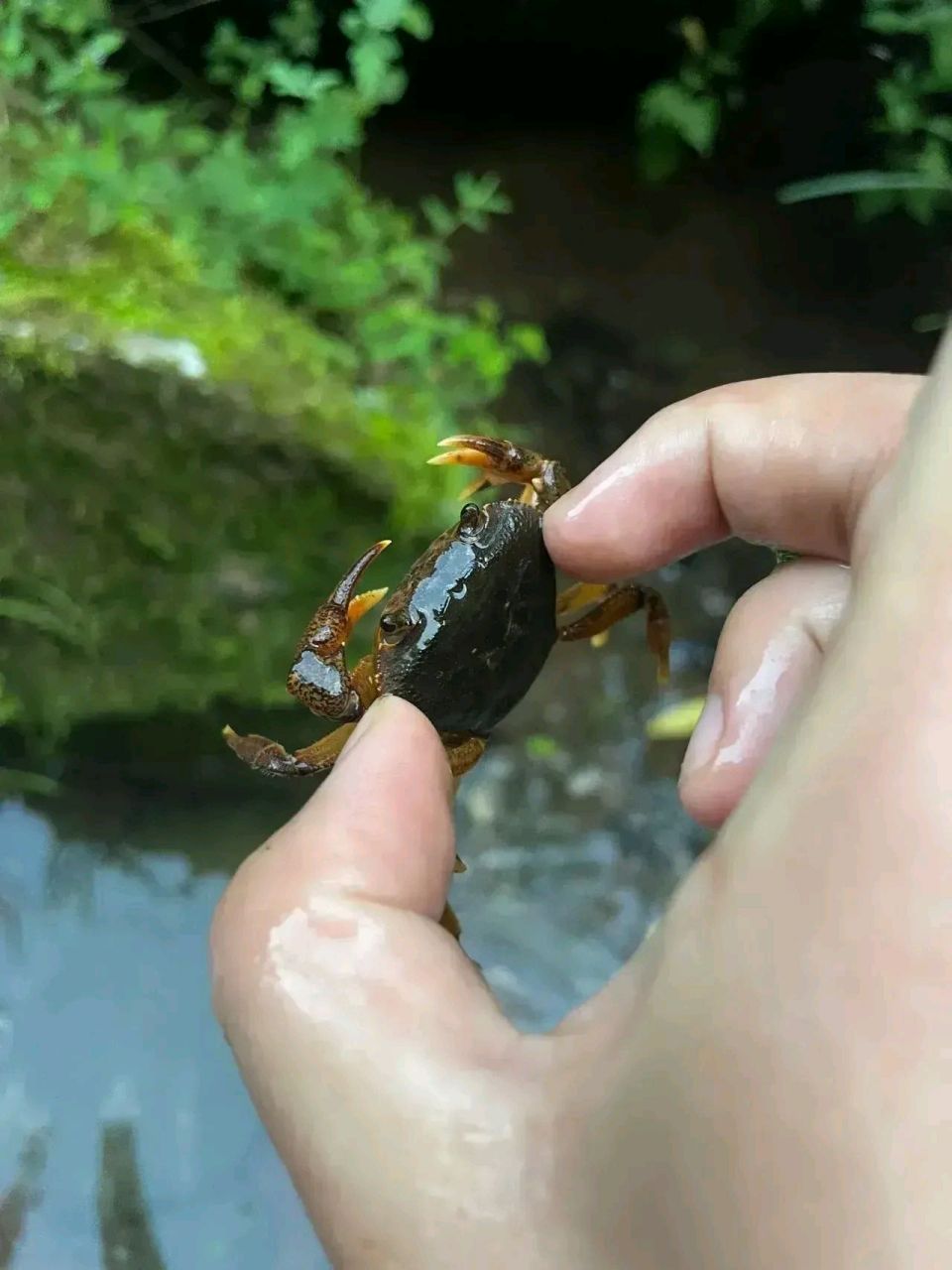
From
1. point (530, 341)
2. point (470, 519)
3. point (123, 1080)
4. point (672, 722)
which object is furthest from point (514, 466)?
point (123, 1080)

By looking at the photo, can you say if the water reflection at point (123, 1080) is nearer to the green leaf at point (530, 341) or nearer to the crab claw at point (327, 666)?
the crab claw at point (327, 666)

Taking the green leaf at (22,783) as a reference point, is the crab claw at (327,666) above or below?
above

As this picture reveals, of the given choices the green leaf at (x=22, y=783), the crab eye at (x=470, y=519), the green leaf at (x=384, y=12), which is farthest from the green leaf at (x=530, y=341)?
the green leaf at (x=22, y=783)

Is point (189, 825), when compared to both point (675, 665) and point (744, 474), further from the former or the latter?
point (744, 474)

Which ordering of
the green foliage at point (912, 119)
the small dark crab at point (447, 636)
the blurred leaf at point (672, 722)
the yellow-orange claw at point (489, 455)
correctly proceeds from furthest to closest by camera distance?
the blurred leaf at point (672, 722) → the green foliage at point (912, 119) → the yellow-orange claw at point (489, 455) → the small dark crab at point (447, 636)

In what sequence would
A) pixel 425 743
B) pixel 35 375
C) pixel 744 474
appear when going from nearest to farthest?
pixel 425 743
pixel 744 474
pixel 35 375

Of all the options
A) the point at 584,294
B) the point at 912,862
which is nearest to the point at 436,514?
the point at 584,294

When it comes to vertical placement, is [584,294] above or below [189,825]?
above

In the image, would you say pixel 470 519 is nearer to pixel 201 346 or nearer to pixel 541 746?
pixel 201 346
